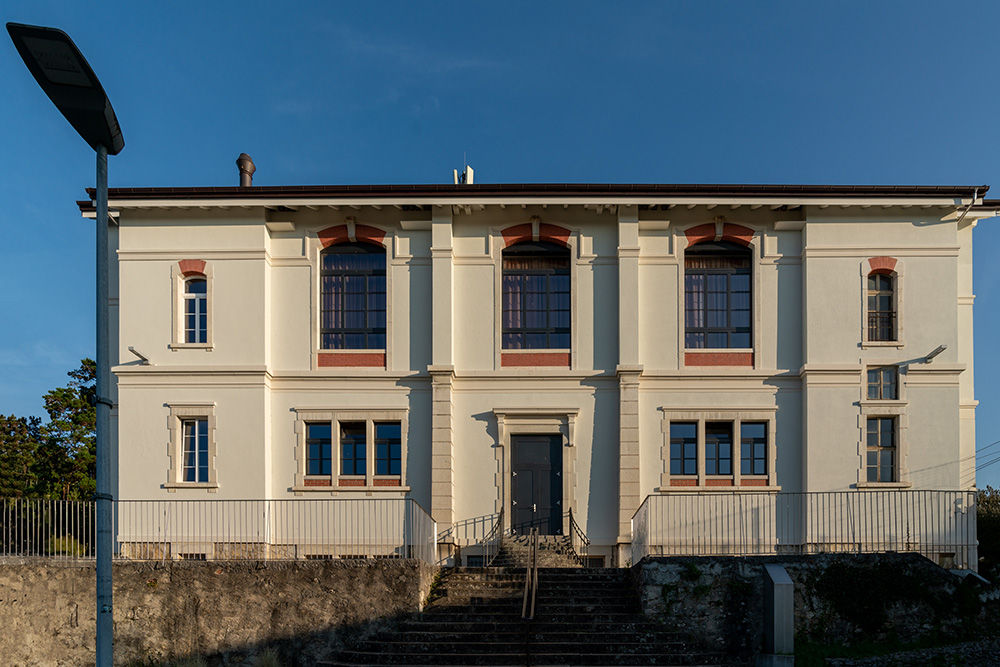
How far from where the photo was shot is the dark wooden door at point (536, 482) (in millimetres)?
20047

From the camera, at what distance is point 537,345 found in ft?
67.6

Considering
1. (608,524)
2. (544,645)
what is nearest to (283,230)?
(608,524)

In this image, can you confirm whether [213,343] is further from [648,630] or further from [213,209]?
[648,630]

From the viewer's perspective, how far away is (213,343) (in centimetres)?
2019

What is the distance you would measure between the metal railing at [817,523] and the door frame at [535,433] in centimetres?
205

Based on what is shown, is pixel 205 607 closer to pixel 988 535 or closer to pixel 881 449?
pixel 881 449

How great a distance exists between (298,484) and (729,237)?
38.3 ft

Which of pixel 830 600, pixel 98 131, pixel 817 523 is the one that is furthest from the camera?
pixel 817 523

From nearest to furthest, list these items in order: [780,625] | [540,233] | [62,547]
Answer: [780,625] < [62,547] < [540,233]

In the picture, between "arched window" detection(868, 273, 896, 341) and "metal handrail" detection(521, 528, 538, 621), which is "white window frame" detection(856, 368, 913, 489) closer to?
"arched window" detection(868, 273, 896, 341)

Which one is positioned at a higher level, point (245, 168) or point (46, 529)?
point (245, 168)

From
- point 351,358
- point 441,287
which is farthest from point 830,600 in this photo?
point 351,358

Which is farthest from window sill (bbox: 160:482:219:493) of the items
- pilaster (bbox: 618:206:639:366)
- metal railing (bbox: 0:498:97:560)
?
pilaster (bbox: 618:206:639:366)

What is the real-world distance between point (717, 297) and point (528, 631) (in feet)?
34.3
